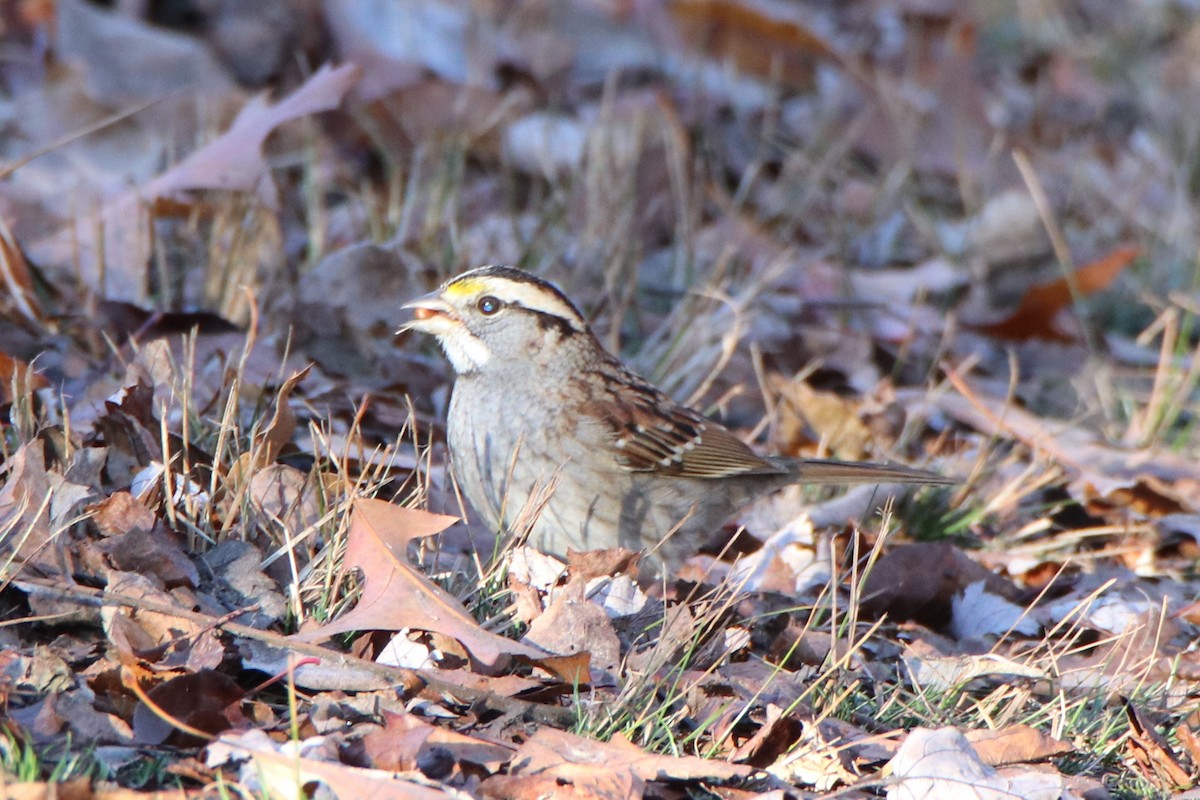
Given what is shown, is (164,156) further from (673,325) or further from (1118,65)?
(1118,65)

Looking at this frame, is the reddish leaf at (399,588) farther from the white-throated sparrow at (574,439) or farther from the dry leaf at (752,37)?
the dry leaf at (752,37)

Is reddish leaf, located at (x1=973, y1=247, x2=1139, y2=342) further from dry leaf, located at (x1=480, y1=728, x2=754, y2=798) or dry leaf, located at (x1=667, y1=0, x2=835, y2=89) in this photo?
dry leaf, located at (x1=480, y1=728, x2=754, y2=798)

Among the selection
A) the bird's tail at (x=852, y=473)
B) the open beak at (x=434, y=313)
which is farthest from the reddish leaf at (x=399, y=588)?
the bird's tail at (x=852, y=473)

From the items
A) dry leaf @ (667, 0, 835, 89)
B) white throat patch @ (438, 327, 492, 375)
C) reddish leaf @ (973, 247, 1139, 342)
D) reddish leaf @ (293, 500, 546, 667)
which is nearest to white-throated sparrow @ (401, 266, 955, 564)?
white throat patch @ (438, 327, 492, 375)

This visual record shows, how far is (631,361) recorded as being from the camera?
207 inches

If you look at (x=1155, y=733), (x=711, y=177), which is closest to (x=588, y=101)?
(x=711, y=177)

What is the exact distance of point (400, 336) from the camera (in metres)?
4.90

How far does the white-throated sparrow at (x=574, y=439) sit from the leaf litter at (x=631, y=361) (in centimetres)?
17

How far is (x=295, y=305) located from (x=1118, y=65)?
6.31 meters

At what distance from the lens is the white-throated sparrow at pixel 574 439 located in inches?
156

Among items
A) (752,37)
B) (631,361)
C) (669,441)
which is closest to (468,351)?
(669,441)

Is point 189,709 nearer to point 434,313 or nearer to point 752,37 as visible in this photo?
point 434,313

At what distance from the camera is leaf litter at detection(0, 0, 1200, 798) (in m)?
2.76

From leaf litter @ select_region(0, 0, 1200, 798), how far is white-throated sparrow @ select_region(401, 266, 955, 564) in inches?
6.8
